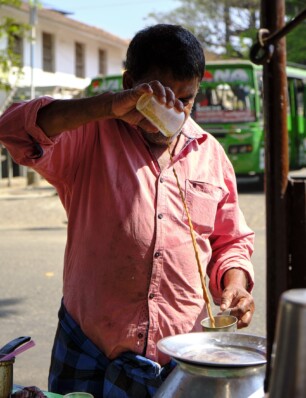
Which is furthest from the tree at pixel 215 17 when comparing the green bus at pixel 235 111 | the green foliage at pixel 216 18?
the green bus at pixel 235 111

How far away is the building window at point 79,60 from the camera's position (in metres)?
26.0

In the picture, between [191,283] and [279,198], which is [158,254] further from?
[279,198]

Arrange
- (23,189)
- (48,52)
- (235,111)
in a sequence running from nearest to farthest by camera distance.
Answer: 1. (235,111)
2. (23,189)
3. (48,52)

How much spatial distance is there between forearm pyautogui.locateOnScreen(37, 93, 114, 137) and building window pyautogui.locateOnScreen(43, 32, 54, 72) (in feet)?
75.2

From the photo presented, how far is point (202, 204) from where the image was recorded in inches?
76.4

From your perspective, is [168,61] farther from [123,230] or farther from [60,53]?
[60,53]

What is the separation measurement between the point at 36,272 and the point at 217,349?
588 cm

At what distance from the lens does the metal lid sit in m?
1.31

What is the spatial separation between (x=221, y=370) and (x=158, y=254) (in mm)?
588

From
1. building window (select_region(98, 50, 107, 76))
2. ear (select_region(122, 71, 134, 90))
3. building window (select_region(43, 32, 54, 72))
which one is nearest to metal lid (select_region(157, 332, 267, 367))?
ear (select_region(122, 71, 134, 90))

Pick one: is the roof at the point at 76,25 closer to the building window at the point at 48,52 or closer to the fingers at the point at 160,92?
the building window at the point at 48,52

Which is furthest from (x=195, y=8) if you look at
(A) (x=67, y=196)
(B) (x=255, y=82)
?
(A) (x=67, y=196)

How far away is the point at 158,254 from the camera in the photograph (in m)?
1.84

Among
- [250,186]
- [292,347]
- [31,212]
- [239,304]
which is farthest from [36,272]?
[250,186]
